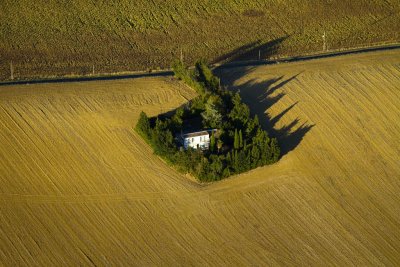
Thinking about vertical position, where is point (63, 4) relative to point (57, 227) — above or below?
above

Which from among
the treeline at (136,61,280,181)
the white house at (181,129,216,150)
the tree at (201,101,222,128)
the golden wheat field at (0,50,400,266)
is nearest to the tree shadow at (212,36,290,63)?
the golden wheat field at (0,50,400,266)

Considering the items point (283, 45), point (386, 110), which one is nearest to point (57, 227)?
point (386, 110)

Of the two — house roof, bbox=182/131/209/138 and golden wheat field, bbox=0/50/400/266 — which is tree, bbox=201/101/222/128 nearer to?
house roof, bbox=182/131/209/138

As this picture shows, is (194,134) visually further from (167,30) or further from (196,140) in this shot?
(167,30)

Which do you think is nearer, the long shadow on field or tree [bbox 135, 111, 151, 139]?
tree [bbox 135, 111, 151, 139]

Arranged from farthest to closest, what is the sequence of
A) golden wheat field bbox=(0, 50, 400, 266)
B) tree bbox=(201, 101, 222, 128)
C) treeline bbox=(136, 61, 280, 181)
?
tree bbox=(201, 101, 222, 128), treeline bbox=(136, 61, 280, 181), golden wheat field bbox=(0, 50, 400, 266)

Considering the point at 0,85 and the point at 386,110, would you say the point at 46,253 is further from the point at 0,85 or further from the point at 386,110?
the point at 386,110

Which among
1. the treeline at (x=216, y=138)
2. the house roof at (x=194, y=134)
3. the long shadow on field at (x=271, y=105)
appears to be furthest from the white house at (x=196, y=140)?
the long shadow on field at (x=271, y=105)

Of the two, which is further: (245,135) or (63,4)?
(63,4)
